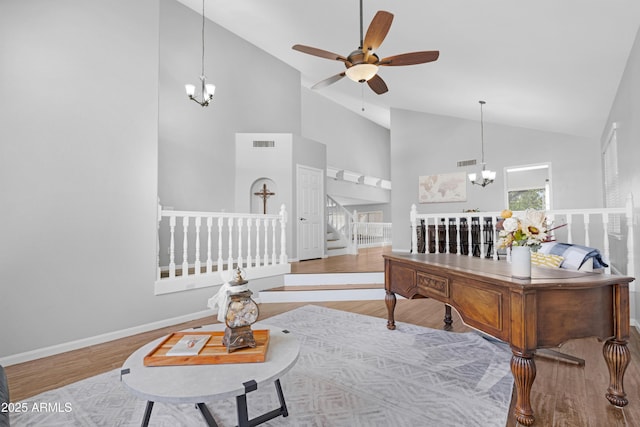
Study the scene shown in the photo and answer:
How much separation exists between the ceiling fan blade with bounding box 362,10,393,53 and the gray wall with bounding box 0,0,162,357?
2.55 meters

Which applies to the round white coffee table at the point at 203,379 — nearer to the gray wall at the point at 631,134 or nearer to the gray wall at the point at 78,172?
the gray wall at the point at 78,172

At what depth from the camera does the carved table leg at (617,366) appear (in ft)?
6.22

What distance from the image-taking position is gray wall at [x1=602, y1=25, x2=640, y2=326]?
3.14 meters

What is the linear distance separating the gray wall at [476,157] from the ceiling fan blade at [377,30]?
4557 mm

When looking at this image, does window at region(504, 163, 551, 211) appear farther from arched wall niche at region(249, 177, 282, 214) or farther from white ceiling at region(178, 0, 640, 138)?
arched wall niche at region(249, 177, 282, 214)

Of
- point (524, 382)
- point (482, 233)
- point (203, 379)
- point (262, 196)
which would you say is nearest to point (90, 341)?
point (203, 379)

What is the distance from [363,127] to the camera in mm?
12164

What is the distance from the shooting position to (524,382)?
179 centimetres

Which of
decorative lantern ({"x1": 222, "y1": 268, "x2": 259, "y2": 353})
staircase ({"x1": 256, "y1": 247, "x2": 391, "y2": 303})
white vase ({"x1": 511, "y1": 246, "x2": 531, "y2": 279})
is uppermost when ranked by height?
white vase ({"x1": 511, "y1": 246, "x2": 531, "y2": 279})

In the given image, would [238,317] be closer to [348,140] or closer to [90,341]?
[90,341]

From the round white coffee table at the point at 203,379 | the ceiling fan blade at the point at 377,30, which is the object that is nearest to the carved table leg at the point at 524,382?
the round white coffee table at the point at 203,379

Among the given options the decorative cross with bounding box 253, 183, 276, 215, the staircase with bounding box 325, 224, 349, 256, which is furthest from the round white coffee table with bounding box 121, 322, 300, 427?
the staircase with bounding box 325, 224, 349, 256

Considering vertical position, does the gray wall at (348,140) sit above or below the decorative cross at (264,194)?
above

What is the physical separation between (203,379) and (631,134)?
463 cm
